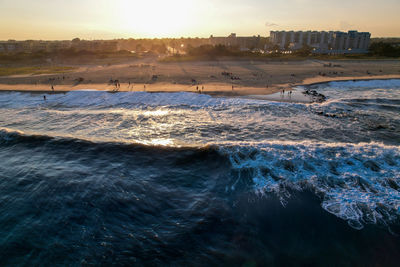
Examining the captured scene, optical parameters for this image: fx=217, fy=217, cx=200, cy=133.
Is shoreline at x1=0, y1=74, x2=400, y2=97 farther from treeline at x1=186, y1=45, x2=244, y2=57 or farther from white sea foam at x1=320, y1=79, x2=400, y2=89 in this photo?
treeline at x1=186, y1=45, x2=244, y2=57

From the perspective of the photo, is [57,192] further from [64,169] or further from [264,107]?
[264,107]

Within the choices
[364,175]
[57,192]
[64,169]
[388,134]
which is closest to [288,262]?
[364,175]

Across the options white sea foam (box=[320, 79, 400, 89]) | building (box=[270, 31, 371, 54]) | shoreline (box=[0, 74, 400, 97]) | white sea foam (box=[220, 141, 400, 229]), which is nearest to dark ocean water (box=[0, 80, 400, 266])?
white sea foam (box=[220, 141, 400, 229])

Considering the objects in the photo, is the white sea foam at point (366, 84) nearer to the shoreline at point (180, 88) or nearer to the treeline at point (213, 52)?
the shoreline at point (180, 88)

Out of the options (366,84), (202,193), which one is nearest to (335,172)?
(202,193)

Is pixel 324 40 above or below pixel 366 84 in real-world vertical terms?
above

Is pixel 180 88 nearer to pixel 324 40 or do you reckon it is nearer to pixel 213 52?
pixel 213 52

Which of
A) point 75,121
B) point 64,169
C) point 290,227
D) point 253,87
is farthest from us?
point 253,87
